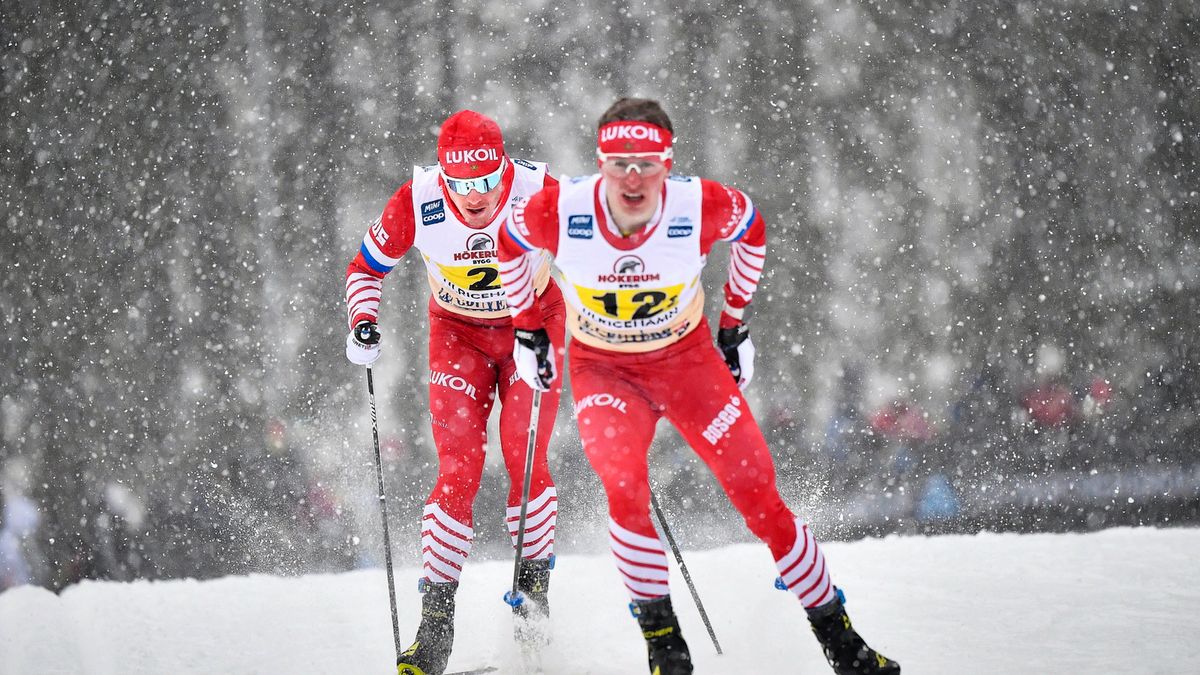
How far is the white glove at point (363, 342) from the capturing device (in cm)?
470

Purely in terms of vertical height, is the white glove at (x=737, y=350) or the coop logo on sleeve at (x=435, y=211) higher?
the coop logo on sleeve at (x=435, y=211)

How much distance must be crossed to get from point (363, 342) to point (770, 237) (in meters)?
3.51

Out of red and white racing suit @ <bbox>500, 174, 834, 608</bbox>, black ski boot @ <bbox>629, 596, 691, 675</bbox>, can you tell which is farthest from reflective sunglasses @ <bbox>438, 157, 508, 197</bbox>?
black ski boot @ <bbox>629, 596, 691, 675</bbox>

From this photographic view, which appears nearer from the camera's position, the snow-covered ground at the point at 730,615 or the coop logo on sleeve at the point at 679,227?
the coop logo on sleeve at the point at 679,227

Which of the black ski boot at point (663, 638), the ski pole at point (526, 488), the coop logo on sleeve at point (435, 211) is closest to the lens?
the black ski boot at point (663, 638)

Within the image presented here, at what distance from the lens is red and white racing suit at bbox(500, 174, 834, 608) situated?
3.51 meters

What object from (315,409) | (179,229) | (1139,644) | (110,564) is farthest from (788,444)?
(110,564)

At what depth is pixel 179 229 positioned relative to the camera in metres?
7.32

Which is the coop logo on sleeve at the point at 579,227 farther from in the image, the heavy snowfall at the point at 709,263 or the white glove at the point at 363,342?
the heavy snowfall at the point at 709,263

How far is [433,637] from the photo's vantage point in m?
4.19

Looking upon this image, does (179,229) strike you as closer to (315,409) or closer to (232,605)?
(315,409)

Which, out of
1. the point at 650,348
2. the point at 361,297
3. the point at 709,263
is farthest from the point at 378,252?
the point at 709,263

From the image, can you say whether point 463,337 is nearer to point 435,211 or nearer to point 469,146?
point 435,211

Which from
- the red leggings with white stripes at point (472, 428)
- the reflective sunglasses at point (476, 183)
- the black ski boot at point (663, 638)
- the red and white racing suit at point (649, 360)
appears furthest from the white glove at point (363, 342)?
the black ski boot at point (663, 638)
